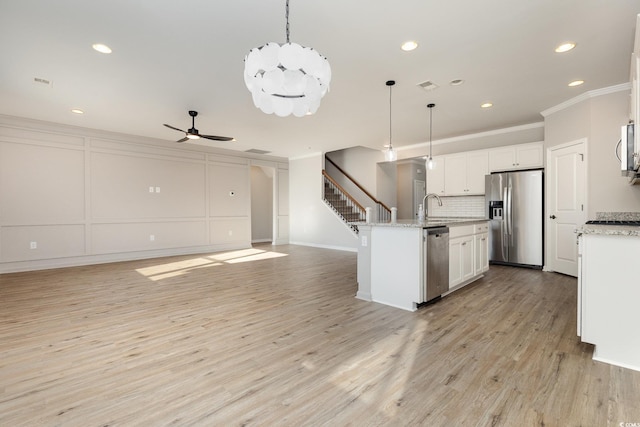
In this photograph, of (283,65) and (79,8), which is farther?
(79,8)

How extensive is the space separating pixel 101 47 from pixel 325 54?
7.45 ft

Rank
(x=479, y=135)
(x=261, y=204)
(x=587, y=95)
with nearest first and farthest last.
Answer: (x=587, y=95)
(x=479, y=135)
(x=261, y=204)

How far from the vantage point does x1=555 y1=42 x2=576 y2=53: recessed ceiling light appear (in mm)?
2975

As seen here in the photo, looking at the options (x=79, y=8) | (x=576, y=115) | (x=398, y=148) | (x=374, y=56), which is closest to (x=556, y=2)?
(x=374, y=56)

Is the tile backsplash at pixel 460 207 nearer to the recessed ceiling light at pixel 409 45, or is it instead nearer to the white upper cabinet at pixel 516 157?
the white upper cabinet at pixel 516 157

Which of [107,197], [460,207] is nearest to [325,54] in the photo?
[460,207]

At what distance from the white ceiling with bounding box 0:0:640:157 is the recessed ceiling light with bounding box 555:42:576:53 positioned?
8cm

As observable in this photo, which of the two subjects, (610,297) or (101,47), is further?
(101,47)

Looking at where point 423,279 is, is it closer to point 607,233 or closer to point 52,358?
point 607,233

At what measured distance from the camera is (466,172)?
20.9 feet

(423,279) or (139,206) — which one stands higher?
(139,206)

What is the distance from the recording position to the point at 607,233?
2.13 metres

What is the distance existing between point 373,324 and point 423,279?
81 centimetres

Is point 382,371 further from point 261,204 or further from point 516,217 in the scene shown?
point 261,204
